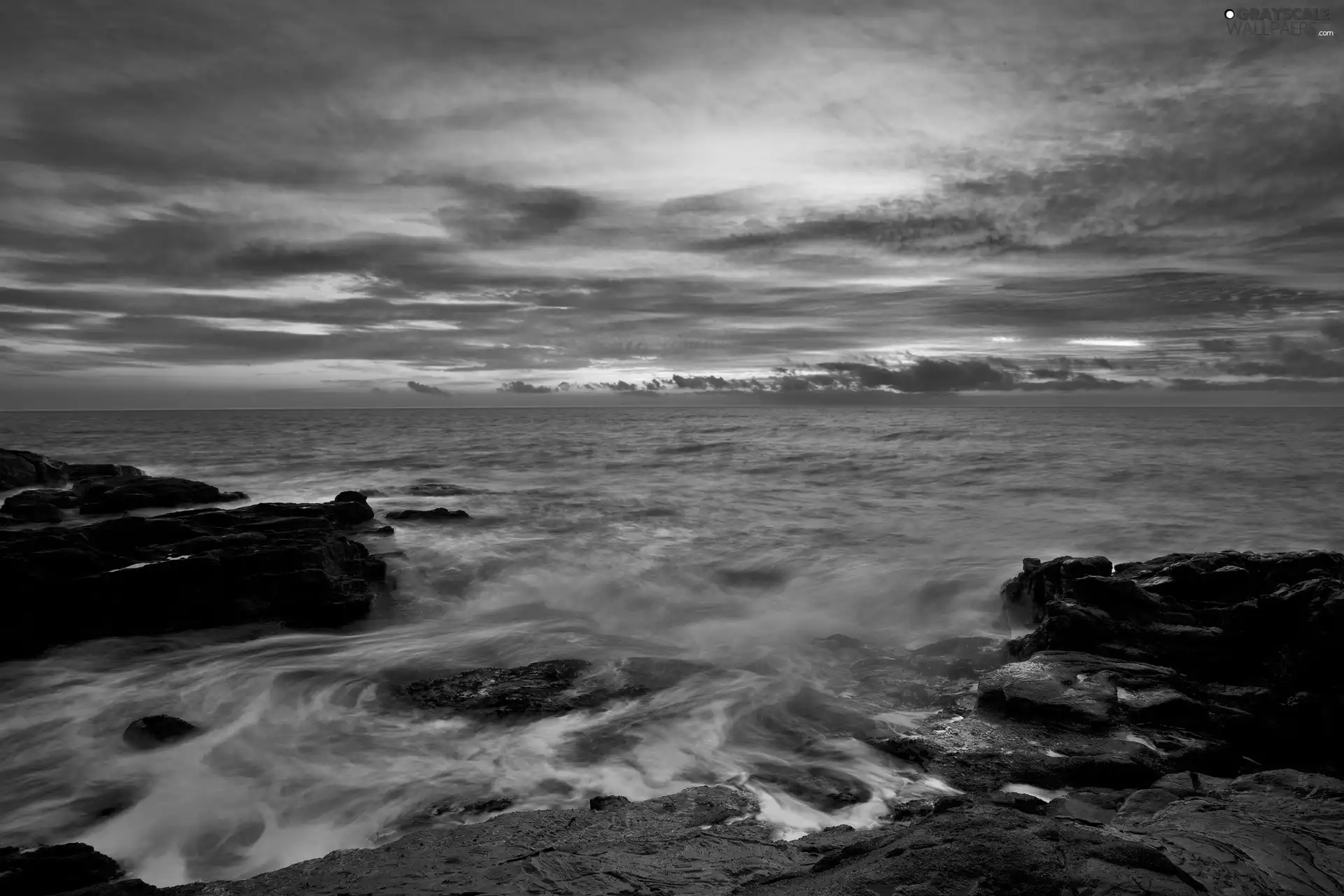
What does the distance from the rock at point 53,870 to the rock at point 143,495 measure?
1549cm

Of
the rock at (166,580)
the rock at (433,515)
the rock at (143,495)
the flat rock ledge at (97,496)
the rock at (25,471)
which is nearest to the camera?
the rock at (166,580)

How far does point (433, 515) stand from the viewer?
17609 millimetres

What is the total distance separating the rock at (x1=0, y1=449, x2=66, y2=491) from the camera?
75.9 ft

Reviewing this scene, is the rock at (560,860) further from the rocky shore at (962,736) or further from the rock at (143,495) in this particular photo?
the rock at (143,495)

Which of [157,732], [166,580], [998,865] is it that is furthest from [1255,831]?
[166,580]

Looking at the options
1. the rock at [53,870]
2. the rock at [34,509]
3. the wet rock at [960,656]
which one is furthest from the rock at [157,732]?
the rock at [34,509]

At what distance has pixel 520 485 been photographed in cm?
2580

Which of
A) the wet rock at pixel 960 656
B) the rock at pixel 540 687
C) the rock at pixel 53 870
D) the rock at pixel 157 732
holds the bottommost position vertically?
the wet rock at pixel 960 656

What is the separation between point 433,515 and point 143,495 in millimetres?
6856

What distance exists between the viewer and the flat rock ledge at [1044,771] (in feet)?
10.7

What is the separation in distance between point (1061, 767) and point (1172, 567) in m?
5.05

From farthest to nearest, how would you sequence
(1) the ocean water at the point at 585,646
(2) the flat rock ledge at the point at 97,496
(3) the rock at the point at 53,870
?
1. (2) the flat rock ledge at the point at 97,496
2. (1) the ocean water at the point at 585,646
3. (3) the rock at the point at 53,870

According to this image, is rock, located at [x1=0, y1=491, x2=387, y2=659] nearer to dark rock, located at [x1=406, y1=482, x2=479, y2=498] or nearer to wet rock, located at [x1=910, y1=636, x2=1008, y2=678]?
wet rock, located at [x1=910, y1=636, x2=1008, y2=678]

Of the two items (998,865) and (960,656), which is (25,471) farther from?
(998,865)
